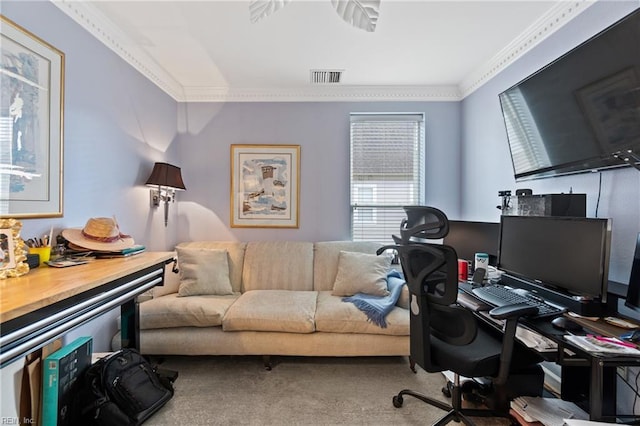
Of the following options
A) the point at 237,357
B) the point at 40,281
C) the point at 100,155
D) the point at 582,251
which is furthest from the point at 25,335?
the point at 582,251

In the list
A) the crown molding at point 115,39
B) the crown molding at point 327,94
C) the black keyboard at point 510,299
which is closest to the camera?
the black keyboard at point 510,299

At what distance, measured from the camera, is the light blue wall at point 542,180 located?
151 cm

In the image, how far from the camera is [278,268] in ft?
9.65

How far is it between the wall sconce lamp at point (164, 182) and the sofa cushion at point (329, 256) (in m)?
1.59

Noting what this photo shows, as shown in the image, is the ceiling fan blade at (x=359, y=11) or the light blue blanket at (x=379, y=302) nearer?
the ceiling fan blade at (x=359, y=11)

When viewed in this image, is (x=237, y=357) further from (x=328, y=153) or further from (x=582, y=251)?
(x=582, y=251)

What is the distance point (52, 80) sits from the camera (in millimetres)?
1651

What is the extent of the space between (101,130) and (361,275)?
8.10ft

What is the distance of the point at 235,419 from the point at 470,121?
3.44 meters

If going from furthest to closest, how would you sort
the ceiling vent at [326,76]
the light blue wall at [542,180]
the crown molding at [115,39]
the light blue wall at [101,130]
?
the ceiling vent at [326,76]
the crown molding at [115,39]
the light blue wall at [101,130]
the light blue wall at [542,180]

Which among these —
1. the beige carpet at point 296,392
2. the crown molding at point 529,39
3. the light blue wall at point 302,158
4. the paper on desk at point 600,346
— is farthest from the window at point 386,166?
the paper on desk at point 600,346

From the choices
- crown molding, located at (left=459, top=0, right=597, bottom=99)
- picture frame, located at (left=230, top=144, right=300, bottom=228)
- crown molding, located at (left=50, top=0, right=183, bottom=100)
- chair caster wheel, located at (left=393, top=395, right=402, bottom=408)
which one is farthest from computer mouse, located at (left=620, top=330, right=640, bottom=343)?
crown molding, located at (left=50, top=0, right=183, bottom=100)

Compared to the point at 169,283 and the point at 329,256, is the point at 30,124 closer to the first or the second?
the point at 169,283

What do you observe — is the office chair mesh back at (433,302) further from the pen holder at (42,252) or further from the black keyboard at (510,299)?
the pen holder at (42,252)
